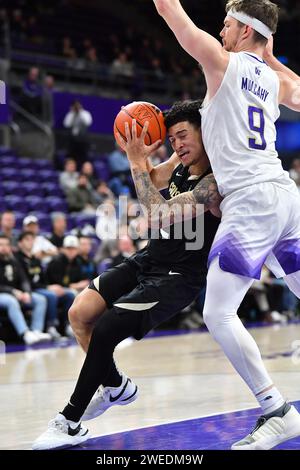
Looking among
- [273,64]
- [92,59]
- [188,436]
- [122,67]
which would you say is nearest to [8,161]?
[92,59]

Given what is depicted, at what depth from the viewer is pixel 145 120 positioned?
438 cm

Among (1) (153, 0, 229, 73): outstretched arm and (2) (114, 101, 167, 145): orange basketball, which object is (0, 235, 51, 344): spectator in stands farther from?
(1) (153, 0, 229, 73): outstretched arm

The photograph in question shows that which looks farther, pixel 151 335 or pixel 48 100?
pixel 48 100

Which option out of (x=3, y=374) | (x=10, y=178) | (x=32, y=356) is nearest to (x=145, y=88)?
(x=10, y=178)

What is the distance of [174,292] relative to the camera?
441cm

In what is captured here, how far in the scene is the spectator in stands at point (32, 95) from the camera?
16.5 metres

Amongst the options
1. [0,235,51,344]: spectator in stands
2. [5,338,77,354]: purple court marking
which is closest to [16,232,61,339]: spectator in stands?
[0,235,51,344]: spectator in stands

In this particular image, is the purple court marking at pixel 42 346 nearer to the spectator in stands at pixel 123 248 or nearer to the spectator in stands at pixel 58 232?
the spectator in stands at pixel 123 248

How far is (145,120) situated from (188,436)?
171 cm

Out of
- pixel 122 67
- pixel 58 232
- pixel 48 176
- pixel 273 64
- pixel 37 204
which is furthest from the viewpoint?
pixel 122 67

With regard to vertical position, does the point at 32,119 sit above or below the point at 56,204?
above

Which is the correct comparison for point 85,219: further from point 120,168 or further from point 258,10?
point 258,10

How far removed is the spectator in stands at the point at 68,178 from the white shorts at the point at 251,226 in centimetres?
1098

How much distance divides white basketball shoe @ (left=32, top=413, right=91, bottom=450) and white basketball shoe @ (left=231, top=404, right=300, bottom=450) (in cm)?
83
